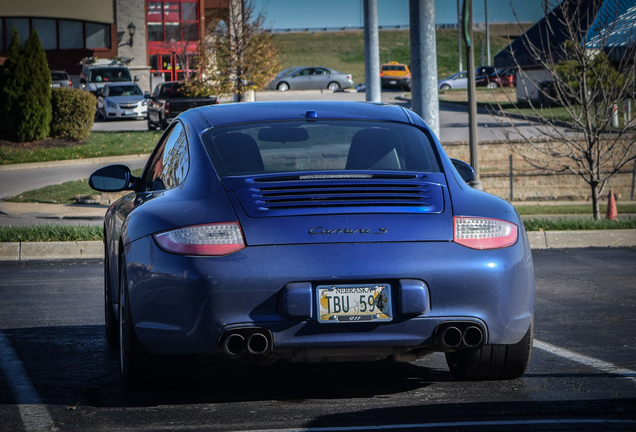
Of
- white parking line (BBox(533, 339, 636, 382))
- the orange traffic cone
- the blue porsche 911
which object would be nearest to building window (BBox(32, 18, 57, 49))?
the orange traffic cone

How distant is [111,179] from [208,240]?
2230 millimetres

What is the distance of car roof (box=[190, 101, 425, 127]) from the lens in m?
5.55

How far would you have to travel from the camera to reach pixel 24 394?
16.9ft

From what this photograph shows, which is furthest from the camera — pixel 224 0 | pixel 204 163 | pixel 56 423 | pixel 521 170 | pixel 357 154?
pixel 224 0

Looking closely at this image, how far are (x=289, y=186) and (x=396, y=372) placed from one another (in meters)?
1.51

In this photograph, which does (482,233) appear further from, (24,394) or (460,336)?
(24,394)

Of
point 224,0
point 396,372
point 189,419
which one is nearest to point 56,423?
point 189,419

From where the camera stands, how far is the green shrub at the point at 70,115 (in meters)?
29.6

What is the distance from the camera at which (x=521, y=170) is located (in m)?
27.2

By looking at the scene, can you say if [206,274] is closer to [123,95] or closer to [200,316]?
[200,316]

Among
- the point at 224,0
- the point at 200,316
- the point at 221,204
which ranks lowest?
the point at 200,316

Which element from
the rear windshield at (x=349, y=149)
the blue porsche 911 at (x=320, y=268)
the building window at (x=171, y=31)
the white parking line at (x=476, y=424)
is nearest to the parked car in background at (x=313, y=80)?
the building window at (x=171, y=31)

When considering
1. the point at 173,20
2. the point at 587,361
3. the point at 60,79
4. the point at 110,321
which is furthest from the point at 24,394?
the point at 173,20

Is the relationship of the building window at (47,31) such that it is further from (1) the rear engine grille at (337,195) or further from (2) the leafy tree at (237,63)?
(1) the rear engine grille at (337,195)
